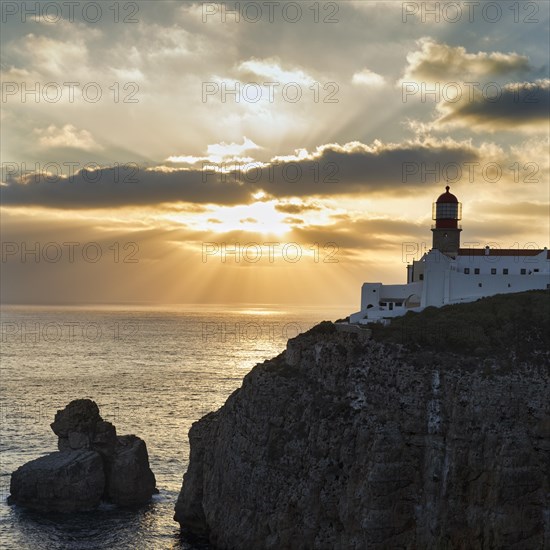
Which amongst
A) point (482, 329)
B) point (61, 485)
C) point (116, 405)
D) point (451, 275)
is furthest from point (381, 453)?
point (116, 405)

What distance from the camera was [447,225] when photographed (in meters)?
73.1

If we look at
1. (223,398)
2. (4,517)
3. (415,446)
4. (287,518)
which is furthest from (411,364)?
(223,398)

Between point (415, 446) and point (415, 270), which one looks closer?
point (415, 446)

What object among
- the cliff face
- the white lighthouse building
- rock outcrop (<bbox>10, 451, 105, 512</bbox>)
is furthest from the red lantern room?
rock outcrop (<bbox>10, 451, 105, 512</bbox>)

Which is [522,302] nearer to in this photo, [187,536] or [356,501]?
[356,501]

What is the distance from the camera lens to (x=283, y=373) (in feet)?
174

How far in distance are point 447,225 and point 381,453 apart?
113 feet

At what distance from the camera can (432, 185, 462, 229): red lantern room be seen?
7312 centimetres

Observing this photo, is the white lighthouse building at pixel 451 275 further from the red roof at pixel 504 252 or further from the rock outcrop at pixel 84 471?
the rock outcrop at pixel 84 471

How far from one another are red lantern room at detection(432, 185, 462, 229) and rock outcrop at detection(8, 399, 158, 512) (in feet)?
124

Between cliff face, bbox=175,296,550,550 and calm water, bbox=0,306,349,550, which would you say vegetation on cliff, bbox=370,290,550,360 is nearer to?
cliff face, bbox=175,296,550,550

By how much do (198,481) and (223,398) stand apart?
163 ft

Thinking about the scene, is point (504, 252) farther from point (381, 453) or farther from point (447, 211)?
point (381, 453)

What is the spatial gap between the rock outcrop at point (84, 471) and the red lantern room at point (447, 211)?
124 ft
